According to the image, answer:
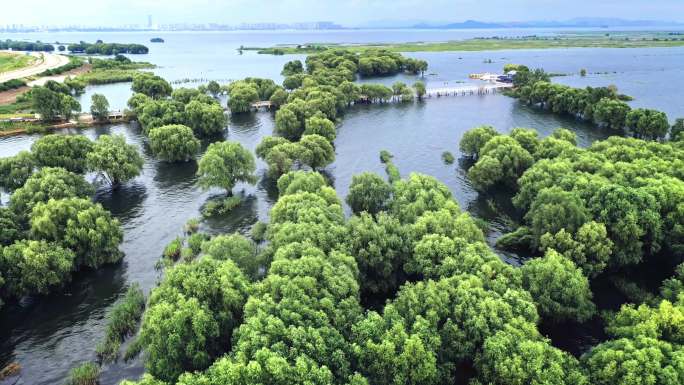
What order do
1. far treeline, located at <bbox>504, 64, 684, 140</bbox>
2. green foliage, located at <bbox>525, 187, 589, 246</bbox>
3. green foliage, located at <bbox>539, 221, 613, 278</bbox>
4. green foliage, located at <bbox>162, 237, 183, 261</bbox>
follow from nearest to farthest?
green foliage, located at <bbox>539, 221, 613, 278</bbox>, green foliage, located at <bbox>525, 187, 589, 246</bbox>, green foliage, located at <bbox>162, 237, 183, 261</bbox>, far treeline, located at <bbox>504, 64, 684, 140</bbox>

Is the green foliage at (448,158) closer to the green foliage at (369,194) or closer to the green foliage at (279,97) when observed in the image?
the green foliage at (369,194)

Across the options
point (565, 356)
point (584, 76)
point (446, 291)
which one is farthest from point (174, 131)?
point (584, 76)

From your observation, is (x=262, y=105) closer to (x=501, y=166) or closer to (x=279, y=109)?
(x=279, y=109)

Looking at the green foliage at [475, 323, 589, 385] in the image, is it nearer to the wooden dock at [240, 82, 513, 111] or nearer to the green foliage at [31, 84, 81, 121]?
the wooden dock at [240, 82, 513, 111]

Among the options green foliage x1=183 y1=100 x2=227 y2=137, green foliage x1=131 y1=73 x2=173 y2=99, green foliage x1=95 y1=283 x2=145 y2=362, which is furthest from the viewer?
green foliage x1=131 y1=73 x2=173 y2=99

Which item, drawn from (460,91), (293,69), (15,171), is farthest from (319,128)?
(293,69)

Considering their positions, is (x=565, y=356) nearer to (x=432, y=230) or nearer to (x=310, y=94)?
(x=432, y=230)

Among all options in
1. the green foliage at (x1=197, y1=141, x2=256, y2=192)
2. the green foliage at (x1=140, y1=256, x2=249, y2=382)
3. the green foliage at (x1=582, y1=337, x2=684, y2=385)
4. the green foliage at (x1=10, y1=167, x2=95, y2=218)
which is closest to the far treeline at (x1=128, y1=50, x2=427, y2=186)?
the green foliage at (x1=197, y1=141, x2=256, y2=192)
